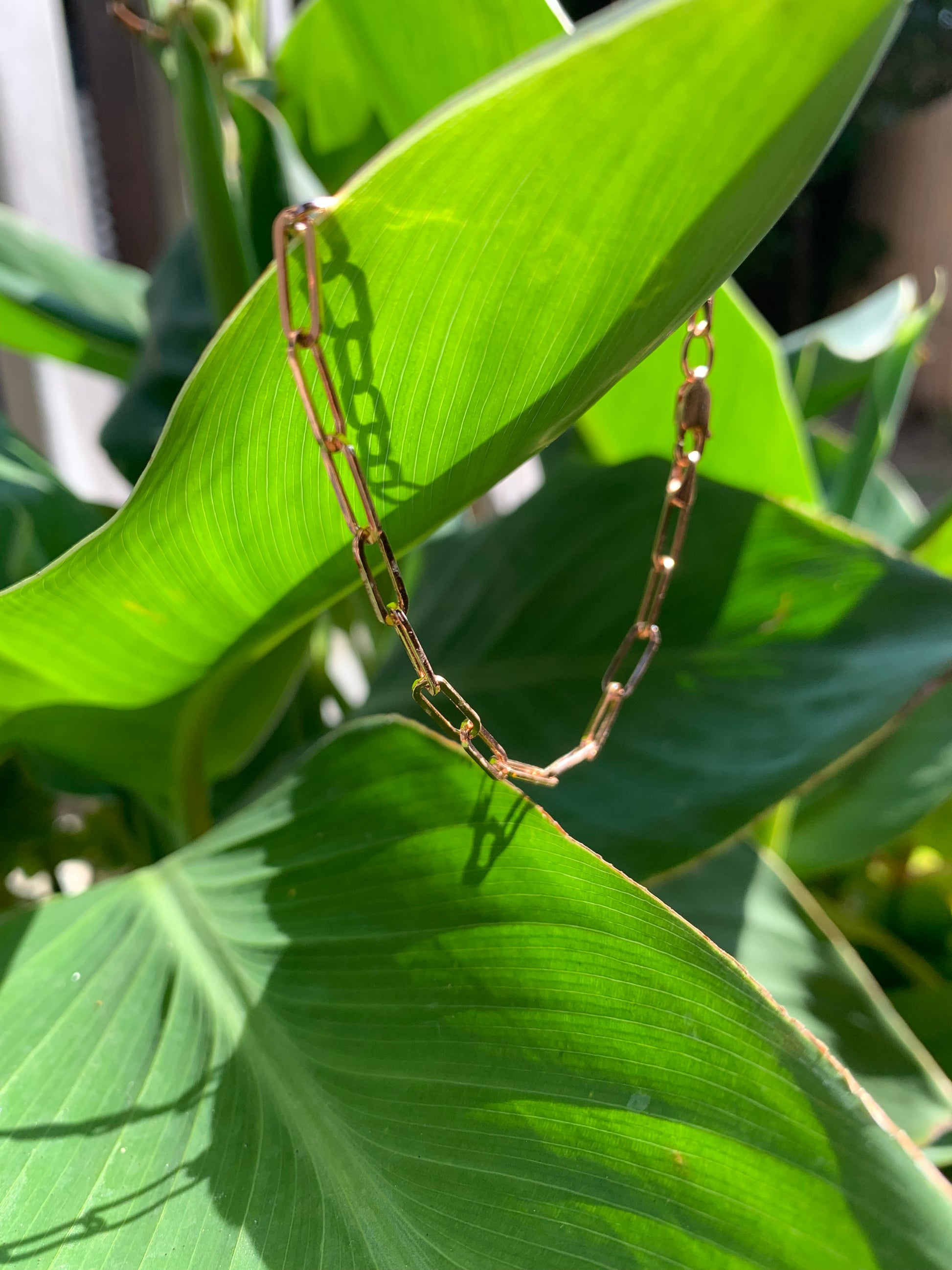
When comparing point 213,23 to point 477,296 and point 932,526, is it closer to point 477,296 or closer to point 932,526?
point 477,296

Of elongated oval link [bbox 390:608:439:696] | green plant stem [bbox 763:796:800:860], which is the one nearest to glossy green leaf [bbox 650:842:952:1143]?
green plant stem [bbox 763:796:800:860]

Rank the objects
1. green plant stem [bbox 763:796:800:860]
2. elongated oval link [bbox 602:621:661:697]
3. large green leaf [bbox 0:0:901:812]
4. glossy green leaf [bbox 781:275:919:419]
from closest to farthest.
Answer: large green leaf [bbox 0:0:901:812], elongated oval link [bbox 602:621:661:697], green plant stem [bbox 763:796:800:860], glossy green leaf [bbox 781:275:919:419]

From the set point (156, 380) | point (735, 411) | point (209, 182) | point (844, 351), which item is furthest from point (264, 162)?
point (844, 351)

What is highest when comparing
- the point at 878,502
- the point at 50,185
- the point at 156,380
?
the point at 50,185

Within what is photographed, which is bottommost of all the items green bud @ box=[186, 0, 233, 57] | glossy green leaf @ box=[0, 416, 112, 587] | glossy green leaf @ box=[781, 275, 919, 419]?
glossy green leaf @ box=[781, 275, 919, 419]

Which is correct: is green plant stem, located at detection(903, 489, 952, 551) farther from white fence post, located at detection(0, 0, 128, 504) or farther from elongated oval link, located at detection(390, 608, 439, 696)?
white fence post, located at detection(0, 0, 128, 504)

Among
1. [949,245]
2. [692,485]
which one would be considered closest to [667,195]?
[692,485]

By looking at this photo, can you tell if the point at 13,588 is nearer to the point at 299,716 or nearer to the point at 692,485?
the point at 692,485
